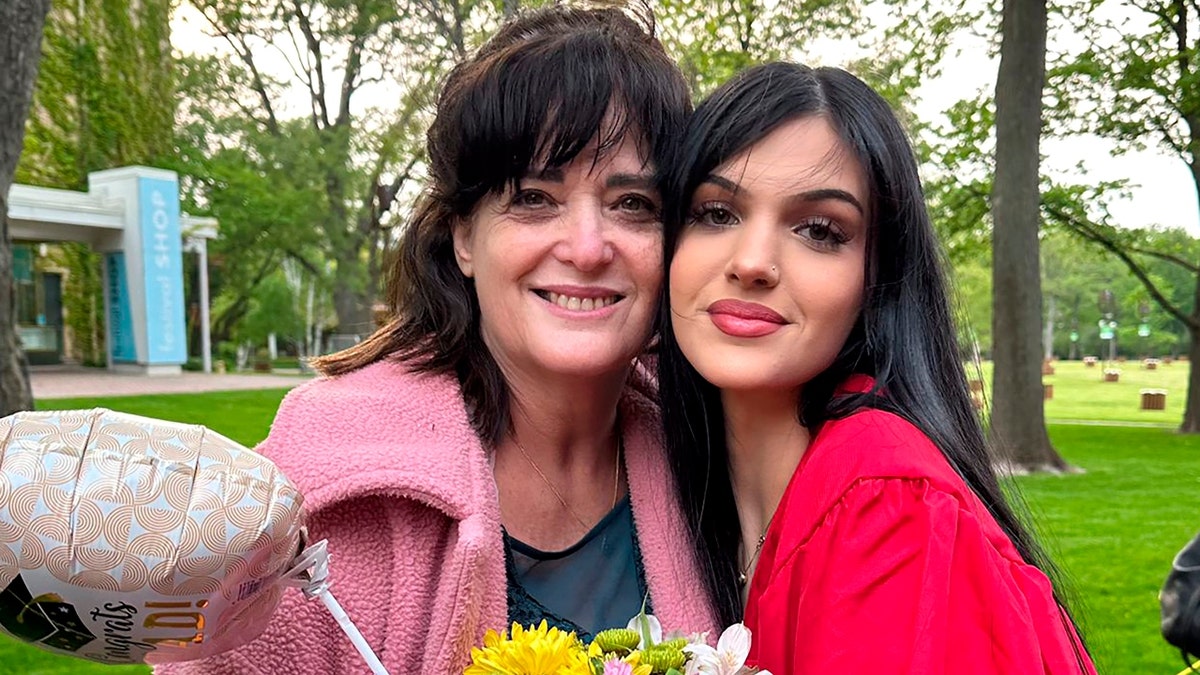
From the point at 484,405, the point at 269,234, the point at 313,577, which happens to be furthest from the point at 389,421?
the point at 269,234

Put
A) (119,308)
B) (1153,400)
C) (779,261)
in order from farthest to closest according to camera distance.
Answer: (1153,400)
(119,308)
(779,261)

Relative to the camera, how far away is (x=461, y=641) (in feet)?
4.93

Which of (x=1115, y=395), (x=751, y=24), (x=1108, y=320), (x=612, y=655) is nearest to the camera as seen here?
(x=612, y=655)

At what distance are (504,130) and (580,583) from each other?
2.67 feet

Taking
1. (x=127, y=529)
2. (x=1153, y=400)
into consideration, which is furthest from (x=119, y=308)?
(x=1153, y=400)

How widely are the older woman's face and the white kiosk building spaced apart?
20052 mm

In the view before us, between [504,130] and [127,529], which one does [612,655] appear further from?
[504,130]

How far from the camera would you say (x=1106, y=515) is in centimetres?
845

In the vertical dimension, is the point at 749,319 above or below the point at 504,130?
below

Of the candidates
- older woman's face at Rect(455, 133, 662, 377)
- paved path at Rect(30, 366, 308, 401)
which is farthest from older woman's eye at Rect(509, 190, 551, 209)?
paved path at Rect(30, 366, 308, 401)

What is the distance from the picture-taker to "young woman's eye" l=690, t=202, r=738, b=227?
5.29 ft

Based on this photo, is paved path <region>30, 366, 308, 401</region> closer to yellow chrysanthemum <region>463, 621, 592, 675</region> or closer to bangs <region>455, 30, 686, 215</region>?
bangs <region>455, 30, 686, 215</region>

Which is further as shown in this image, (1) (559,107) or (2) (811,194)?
(1) (559,107)

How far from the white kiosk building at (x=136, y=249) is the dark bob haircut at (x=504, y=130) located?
19.8 meters
